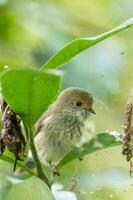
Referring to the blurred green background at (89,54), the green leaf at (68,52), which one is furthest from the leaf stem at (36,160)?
the blurred green background at (89,54)

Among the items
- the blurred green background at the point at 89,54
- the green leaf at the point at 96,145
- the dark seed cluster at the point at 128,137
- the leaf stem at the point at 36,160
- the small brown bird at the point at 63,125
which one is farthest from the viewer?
the small brown bird at the point at 63,125

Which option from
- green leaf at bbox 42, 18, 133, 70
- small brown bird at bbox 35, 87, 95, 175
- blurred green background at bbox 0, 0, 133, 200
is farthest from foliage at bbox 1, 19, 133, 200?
blurred green background at bbox 0, 0, 133, 200

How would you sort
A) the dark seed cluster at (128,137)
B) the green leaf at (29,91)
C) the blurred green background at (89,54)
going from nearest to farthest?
the green leaf at (29,91) < the dark seed cluster at (128,137) < the blurred green background at (89,54)

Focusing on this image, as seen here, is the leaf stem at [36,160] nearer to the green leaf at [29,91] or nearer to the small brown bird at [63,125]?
the green leaf at [29,91]

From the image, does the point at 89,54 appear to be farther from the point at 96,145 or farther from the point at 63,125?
the point at 96,145

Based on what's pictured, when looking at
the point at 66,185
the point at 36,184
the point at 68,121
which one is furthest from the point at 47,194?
the point at 68,121

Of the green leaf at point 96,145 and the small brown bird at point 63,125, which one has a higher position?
the green leaf at point 96,145

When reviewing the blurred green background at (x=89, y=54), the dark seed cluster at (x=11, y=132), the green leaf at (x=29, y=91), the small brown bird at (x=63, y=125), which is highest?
the green leaf at (x=29, y=91)

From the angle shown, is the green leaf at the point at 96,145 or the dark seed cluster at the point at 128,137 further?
the green leaf at the point at 96,145

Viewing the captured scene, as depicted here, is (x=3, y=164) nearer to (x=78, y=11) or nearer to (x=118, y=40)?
(x=118, y=40)
